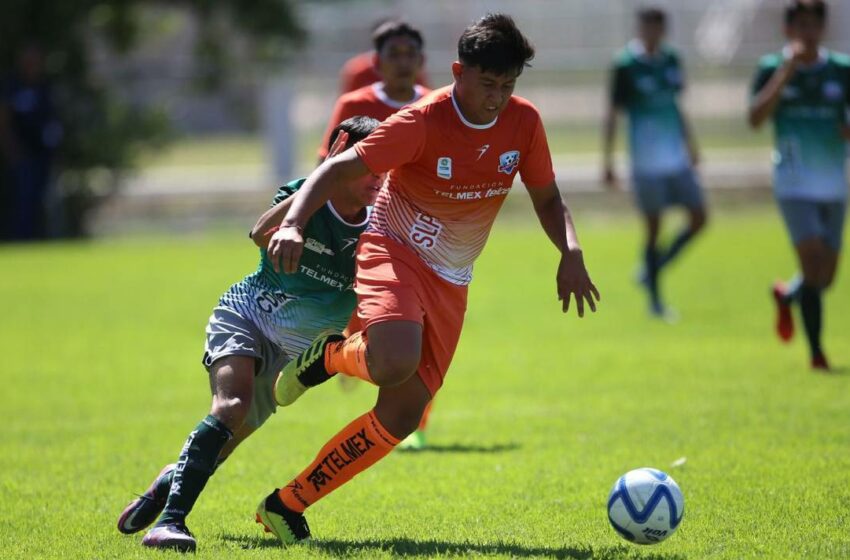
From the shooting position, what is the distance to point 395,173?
589 centimetres

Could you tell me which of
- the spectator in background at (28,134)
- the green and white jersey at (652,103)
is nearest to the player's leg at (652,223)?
the green and white jersey at (652,103)

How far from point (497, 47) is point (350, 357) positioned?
140 cm

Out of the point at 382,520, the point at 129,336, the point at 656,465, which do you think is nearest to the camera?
the point at 382,520

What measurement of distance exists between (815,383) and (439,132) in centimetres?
525

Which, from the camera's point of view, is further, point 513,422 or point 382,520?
point 513,422

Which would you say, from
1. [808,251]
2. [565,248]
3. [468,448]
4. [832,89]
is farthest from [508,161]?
[832,89]

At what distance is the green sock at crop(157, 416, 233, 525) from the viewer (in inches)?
222

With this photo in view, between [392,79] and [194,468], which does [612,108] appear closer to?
[392,79]

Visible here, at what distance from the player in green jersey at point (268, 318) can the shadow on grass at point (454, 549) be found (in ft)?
1.57

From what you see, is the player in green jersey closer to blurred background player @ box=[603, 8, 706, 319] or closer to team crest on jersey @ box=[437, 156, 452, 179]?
team crest on jersey @ box=[437, 156, 452, 179]

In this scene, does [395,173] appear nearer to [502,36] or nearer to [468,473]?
[502,36]

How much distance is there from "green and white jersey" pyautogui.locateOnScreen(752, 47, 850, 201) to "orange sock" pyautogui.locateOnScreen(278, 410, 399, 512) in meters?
5.81

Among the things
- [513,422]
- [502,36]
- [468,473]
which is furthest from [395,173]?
[513,422]

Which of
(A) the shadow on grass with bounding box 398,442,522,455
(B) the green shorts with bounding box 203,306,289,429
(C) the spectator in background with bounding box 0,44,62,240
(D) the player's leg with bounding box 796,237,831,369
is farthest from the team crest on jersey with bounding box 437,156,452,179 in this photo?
(C) the spectator in background with bounding box 0,44,62,240
